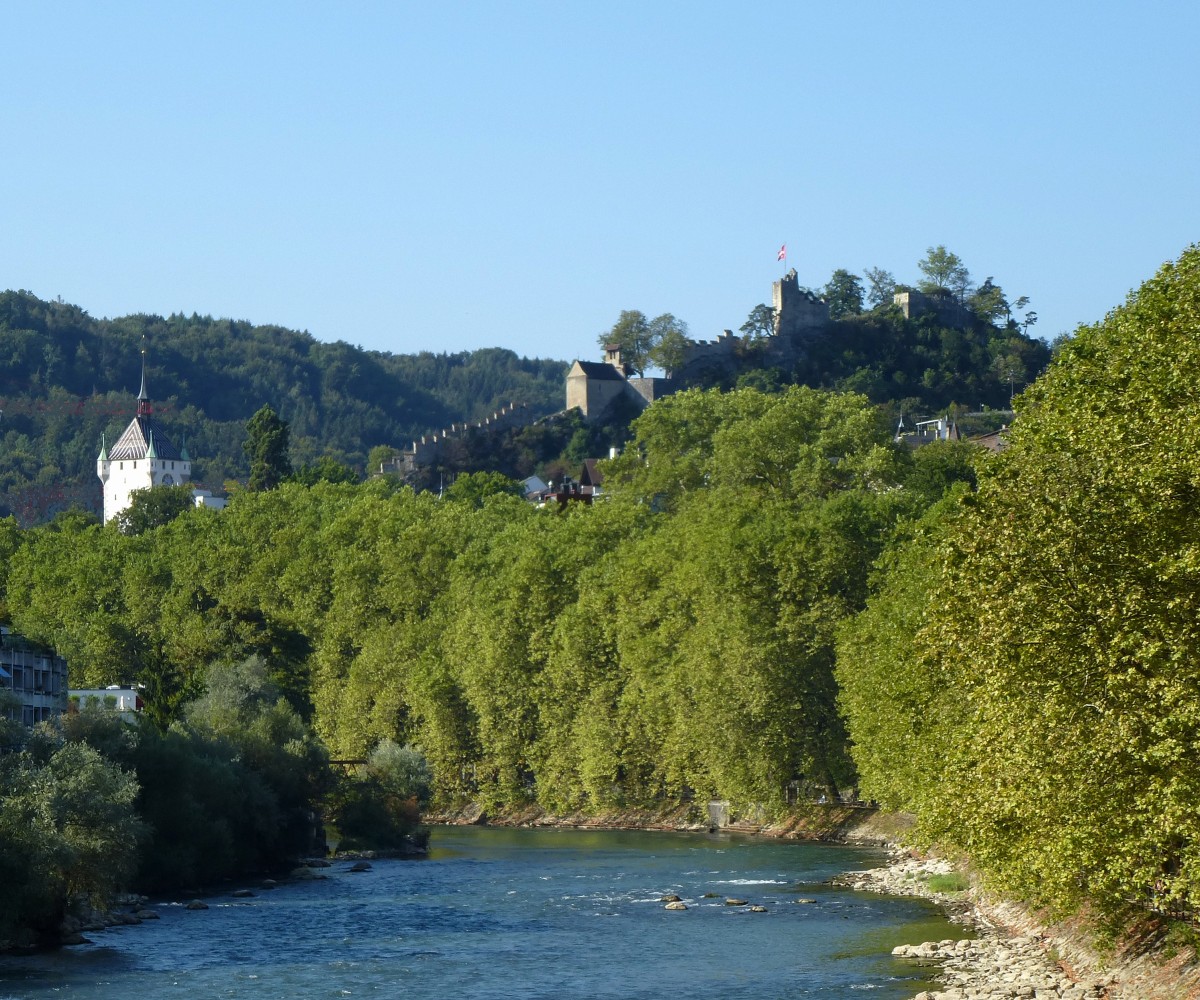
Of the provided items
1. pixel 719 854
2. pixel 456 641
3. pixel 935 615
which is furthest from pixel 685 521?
pixel 935 615

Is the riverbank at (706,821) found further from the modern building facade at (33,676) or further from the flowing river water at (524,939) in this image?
the modern building facade at (33,676)

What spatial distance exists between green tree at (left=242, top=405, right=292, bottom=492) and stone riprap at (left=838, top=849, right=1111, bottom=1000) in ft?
434

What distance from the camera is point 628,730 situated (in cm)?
8719

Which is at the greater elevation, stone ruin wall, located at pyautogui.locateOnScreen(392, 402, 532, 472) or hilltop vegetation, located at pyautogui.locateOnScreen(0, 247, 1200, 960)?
stone ruin wall, located at pyautogui.locateOnScreen(392, 402, 532, 472)

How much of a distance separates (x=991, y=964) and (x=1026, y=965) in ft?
3.47

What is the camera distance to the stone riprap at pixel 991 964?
3650 centimetres

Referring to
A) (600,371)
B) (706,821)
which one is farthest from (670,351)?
(706,821)

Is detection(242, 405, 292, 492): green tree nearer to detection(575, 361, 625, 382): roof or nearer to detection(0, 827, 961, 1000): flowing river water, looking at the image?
detection(575, 361, 625, 382): roof

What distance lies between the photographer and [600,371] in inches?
7466

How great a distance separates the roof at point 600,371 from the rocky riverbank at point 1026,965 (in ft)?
452

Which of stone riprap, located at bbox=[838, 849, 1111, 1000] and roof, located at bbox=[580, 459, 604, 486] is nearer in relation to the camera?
stone riprap, located at bbox=[838, 849, 1111, 1000]

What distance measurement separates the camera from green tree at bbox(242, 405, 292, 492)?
18062cm

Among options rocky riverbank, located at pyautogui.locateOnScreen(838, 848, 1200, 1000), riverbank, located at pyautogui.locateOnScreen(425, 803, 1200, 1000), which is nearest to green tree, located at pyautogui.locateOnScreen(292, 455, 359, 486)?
riverbank, located at pyautogui.locateOnScreen(425, 803, 1200, 1000)

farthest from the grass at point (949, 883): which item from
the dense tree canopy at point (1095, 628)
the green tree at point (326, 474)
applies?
the green tree at point (326, 474)
